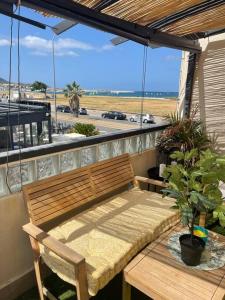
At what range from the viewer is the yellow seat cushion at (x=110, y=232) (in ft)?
5.49

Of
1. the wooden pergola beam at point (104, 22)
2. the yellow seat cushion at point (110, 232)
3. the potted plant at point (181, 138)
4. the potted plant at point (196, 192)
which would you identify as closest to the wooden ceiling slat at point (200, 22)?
the wooden pergola beam at point (104, 22)

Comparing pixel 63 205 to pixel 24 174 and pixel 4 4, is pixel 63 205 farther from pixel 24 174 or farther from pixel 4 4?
pixel 4 4

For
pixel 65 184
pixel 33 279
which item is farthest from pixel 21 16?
pixel 33 279

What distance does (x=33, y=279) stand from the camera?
2.15 meters

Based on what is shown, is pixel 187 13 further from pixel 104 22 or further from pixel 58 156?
pixel 58 156

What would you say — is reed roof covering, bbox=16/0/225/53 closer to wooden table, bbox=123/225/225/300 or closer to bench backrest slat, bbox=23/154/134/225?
bench backrest slat, bbox=23/154/134/225

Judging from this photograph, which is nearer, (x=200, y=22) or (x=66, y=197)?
(x=66, y=197)

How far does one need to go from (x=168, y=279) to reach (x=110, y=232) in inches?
Answer: 25.2

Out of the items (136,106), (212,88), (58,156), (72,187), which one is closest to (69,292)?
(72,187)

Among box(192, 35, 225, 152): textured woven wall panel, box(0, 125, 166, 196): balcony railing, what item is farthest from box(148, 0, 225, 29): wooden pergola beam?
box(192, 35, 225, 152): textured woven wall panel

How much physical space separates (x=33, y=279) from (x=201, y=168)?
1754mm

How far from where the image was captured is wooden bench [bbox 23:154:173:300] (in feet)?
5.14

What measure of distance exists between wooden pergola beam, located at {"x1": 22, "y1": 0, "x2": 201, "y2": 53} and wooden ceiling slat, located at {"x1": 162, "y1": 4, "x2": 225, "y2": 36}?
4.4 inches

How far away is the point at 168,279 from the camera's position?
1557 mm
